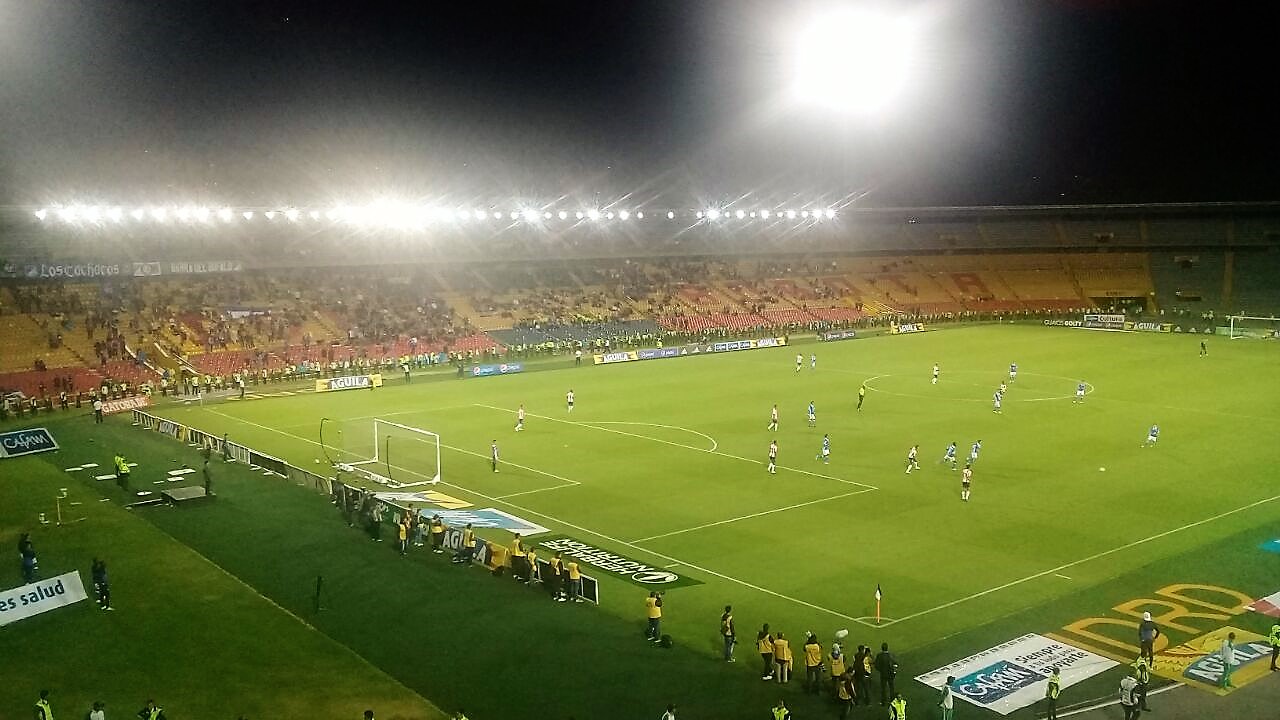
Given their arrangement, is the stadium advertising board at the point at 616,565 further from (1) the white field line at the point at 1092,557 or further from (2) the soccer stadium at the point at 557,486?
(1) the white field line at the point at 1092,557

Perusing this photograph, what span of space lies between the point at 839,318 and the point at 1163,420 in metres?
51.7

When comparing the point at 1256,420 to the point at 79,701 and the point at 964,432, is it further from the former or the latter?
the point at 79,701

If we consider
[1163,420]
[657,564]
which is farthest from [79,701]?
[1163,420]

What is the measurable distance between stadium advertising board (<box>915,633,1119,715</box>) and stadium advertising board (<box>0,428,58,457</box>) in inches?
1362

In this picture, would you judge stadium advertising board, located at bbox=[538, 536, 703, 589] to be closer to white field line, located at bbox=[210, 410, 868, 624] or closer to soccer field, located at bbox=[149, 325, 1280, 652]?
soccer field, located at bbox=[149, 325, 1280, 652]

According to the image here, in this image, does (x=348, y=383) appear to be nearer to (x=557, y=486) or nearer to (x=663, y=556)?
(x=557, y=486)

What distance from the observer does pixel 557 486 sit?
1352 inches

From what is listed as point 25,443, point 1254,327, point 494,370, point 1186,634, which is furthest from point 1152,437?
point 1254,327

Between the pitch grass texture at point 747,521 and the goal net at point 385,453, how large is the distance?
1.08m

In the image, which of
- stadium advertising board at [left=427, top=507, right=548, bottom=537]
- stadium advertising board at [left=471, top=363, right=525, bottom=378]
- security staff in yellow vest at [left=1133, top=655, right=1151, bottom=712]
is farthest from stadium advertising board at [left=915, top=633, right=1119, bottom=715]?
stadium advertising board at [left=471, top=363, right=525, bottom=378]

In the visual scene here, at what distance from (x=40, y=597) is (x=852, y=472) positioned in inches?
969

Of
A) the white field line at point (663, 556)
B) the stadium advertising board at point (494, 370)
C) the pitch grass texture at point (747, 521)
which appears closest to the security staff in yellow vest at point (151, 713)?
the pitch grass texture at point (747, 521)

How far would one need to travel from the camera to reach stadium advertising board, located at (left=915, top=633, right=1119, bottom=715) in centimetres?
1853

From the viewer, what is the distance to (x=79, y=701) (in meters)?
Result: 18.3
